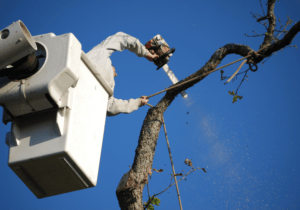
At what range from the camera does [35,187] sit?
1993 millimetres

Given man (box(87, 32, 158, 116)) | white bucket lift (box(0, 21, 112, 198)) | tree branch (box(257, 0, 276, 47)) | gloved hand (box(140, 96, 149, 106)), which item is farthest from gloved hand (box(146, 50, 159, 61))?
white bucket lift (box(0, 21, 112, 198))

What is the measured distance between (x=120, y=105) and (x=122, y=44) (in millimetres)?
617

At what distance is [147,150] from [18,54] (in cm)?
151

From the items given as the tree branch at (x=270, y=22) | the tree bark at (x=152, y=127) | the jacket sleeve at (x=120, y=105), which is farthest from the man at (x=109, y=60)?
the tree branch at (x=270, y=22)

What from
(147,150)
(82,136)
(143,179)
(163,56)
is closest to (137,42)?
(163,56)

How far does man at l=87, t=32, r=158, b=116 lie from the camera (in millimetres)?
2713

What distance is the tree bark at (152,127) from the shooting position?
251cm

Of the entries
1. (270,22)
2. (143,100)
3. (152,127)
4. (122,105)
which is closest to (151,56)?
(143,100)

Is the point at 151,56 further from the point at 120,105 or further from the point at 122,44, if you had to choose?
the point at 120,105

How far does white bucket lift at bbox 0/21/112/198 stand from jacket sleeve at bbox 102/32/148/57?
0.93m

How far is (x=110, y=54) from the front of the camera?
2.86 metres

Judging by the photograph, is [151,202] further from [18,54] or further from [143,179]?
[18,54]

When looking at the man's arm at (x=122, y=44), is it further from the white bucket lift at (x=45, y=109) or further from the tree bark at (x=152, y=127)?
the white bucket lift at (x=45, y=109)

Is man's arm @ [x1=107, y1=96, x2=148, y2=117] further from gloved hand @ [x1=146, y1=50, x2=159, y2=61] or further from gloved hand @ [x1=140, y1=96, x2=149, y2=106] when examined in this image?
gloved hand @ [x1=146, y1=50, x2=159, y2=61]
